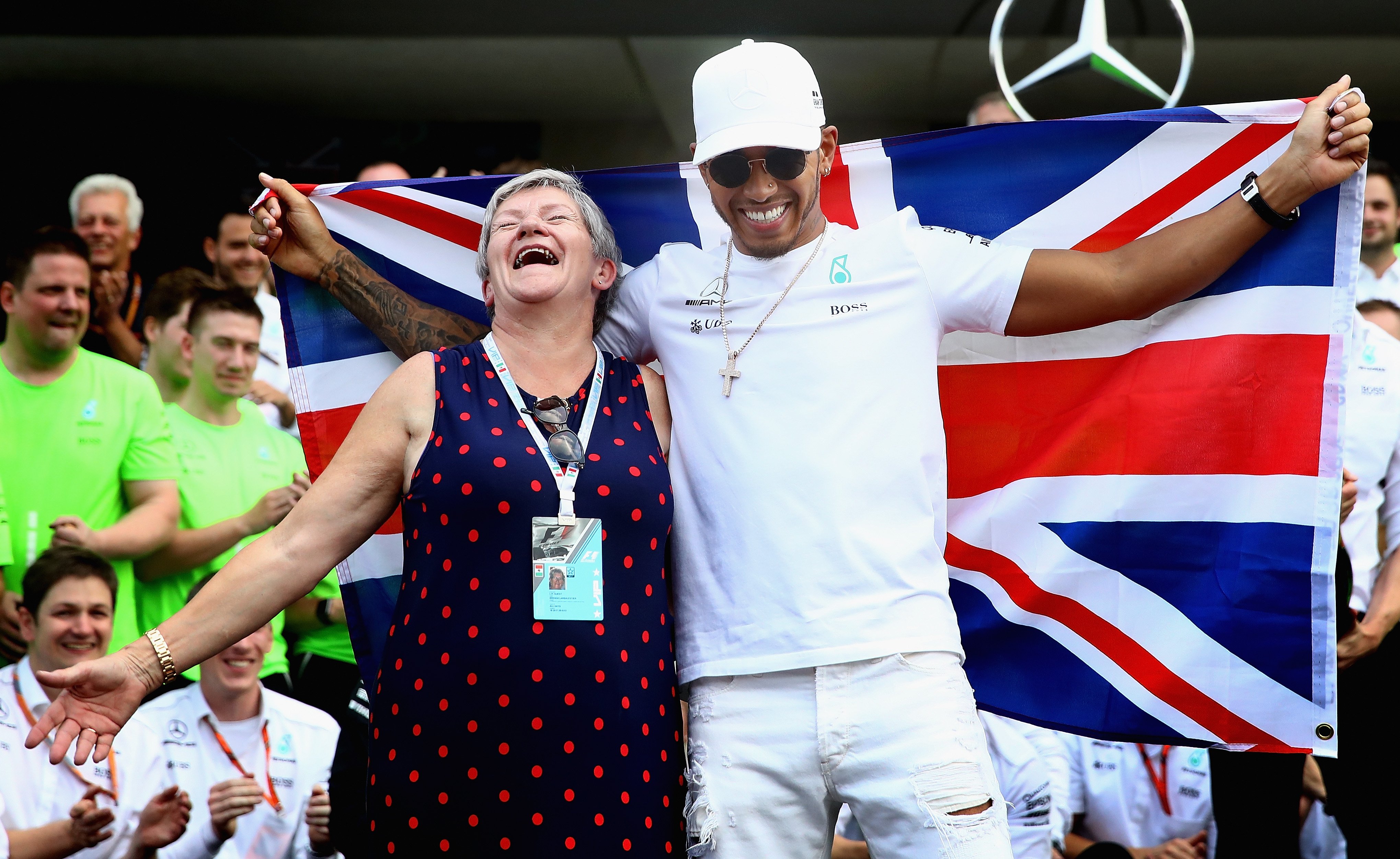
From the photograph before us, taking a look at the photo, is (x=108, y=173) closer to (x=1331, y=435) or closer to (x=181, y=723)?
(x=181, y=723)

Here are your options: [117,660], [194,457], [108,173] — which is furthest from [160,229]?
[117,660]

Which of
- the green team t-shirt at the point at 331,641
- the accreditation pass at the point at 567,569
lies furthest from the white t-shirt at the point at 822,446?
the green team t-shirt at the point at 331,641

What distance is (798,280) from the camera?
2.79 metres

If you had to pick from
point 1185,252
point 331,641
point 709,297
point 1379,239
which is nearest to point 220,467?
point 331,641

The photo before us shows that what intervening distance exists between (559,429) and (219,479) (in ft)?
9.25

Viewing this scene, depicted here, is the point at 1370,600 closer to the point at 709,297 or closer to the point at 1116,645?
the point at 1116,645

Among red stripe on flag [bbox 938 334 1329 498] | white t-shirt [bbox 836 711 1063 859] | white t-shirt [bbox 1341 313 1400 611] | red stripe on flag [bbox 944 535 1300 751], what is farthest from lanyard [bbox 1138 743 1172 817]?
red stripe on flag [bbox 938 334 1329 498]

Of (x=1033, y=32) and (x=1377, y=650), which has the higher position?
(x=1033, y=32)

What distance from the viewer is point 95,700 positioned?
2.51 metres

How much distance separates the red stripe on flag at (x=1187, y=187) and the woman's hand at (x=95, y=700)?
2281 millimetres

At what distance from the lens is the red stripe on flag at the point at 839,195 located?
3492 mm

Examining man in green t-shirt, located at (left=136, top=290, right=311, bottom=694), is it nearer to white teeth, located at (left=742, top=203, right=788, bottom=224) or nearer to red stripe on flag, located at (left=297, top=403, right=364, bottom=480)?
red stripe on flag, located at (left=297, top=403, right=364, bottom=480)

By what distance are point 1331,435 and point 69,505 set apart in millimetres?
3888

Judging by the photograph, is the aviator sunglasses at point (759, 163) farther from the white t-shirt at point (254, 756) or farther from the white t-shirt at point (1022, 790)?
the white t-shirt at point (254, 756)
